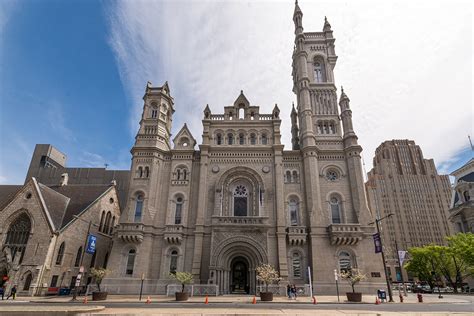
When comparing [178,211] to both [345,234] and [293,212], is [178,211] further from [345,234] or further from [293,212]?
[345,234]

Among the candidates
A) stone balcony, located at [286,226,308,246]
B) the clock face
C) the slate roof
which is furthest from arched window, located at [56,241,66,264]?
the clock face

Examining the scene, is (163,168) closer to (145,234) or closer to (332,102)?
(145,234)

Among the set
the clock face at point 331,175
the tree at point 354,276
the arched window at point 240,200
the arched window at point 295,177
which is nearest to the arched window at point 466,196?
the clock face at point 331,175

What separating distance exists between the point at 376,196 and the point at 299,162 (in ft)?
364

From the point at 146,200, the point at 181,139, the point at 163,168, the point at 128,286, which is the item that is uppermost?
the point at 181,139

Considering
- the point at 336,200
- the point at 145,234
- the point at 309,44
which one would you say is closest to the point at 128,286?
the point at 145,234

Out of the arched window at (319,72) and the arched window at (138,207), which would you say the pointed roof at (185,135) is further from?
the arched window at (319,72)

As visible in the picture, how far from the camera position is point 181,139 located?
4088 cm

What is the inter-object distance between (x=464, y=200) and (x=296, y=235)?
46460 millimetres

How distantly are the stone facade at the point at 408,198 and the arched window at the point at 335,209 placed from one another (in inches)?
3541

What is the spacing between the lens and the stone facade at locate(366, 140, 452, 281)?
121 metres

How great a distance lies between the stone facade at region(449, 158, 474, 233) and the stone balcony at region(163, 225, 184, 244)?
56.0 meters

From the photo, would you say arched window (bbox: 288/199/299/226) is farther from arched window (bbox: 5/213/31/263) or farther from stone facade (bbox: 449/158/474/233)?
stone facade (bbox: 449/158/474/233)

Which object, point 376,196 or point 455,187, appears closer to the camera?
point 455,187
